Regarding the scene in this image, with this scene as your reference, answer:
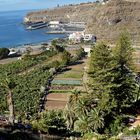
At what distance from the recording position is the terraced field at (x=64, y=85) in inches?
2106

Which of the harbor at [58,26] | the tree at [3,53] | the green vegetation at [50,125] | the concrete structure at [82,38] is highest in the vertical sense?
the green vegetation at [50,125]

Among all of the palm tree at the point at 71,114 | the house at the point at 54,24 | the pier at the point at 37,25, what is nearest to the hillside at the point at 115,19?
the pier at the point at 37,25

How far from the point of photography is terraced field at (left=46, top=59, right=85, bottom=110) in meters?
53.5

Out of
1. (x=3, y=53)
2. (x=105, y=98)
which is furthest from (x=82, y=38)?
(x=105, y=98)

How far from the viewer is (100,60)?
43188 mm

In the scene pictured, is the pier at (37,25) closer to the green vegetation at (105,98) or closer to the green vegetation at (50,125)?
the green vegetation at (105,98)

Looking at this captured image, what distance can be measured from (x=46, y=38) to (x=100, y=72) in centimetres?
10322

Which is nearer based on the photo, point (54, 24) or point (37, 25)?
point (37, 25)

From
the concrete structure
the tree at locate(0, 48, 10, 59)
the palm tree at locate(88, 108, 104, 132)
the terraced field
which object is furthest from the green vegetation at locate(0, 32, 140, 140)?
the concrete structure

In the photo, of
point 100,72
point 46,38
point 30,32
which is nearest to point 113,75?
point 100,72

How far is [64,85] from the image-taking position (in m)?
61.5

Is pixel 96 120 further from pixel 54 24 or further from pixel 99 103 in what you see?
pixel 54 24

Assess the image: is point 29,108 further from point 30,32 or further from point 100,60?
point 30,32

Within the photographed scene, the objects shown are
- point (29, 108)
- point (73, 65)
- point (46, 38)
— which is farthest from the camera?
point (46, 38)
